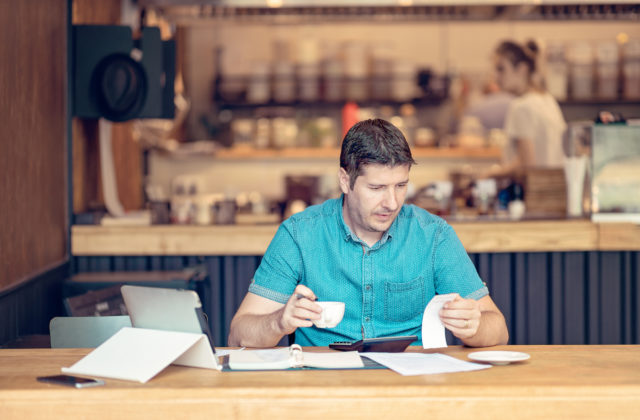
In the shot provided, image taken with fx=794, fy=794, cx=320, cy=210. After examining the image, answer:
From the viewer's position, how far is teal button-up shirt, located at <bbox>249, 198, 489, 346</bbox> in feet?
7.42

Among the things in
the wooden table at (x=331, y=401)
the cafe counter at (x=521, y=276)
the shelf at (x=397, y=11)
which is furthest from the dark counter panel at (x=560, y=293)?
the wooden table at (x=331, y=401)

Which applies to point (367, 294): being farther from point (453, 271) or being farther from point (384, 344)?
point (384, 344)

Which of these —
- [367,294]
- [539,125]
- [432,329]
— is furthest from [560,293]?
[432,329]

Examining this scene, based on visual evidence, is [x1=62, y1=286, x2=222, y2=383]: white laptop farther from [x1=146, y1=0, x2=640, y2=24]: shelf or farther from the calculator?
[x1=146, y1=0, x2=640, y2=24]: shelf

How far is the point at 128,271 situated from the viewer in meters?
3.64

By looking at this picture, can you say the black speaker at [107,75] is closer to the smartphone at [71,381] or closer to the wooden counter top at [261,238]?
the wooden counter top at [261,238]

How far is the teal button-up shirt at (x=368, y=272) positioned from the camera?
7.42 feet

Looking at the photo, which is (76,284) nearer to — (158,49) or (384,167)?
(158,49)

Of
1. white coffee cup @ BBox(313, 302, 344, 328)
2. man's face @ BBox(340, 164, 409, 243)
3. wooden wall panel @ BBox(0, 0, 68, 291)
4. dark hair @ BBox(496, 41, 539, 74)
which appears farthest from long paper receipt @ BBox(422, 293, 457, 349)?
dark hair @ BBox(496, 41, 539, 74)

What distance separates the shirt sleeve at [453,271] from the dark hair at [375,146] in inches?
11.3

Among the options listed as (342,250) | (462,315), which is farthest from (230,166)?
(462,315)

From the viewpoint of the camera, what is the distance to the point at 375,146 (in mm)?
2133

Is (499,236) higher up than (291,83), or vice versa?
(291,83)

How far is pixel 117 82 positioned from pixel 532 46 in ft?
8.59
